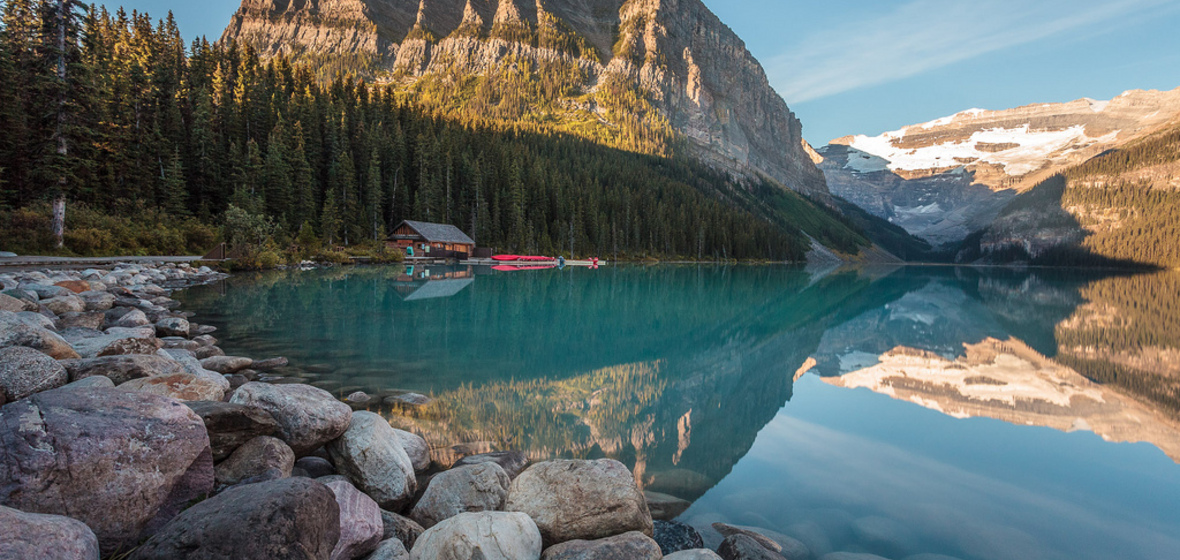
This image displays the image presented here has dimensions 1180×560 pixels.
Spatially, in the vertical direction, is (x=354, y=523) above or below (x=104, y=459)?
below

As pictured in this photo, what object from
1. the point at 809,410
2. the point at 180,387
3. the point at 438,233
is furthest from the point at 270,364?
the point at 438,233

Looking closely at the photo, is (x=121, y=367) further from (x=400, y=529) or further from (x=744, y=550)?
(x=744, y=550)

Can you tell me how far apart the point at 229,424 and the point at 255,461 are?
0.47 metres

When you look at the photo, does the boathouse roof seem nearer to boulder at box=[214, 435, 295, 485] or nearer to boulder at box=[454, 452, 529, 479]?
boulder at box=[454, 452, 529, 479]

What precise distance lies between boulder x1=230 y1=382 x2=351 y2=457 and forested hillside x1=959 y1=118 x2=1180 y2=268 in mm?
199688

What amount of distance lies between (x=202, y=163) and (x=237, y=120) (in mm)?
11557

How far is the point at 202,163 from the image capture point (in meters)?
54.7

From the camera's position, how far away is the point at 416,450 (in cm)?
726

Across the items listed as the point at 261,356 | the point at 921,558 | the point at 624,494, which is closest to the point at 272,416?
the point at 624,494

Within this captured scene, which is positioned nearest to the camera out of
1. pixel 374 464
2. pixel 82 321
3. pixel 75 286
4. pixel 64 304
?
pixel 374 464

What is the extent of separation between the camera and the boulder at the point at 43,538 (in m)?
2.72

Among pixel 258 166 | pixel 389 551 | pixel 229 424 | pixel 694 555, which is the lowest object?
pixel 694 555

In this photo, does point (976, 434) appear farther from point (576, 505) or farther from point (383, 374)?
point (383, 374)

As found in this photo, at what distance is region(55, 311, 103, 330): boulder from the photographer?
11.1 metres
